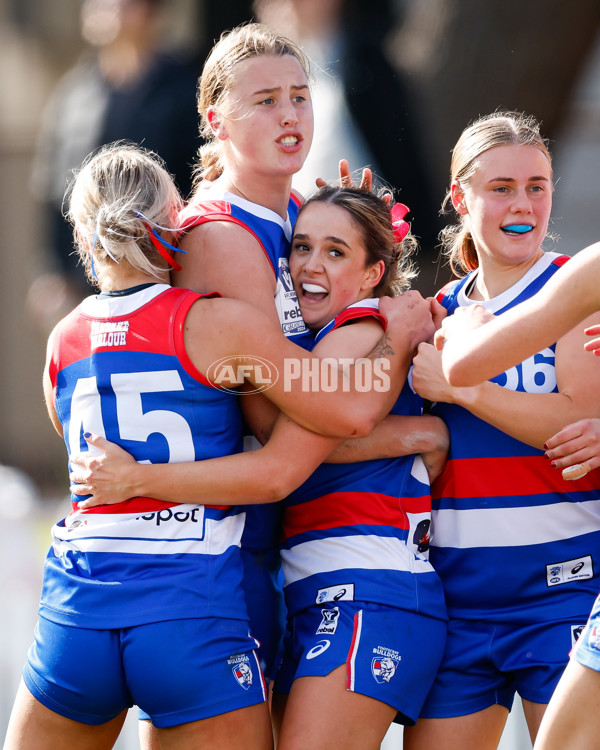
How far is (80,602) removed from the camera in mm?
1948

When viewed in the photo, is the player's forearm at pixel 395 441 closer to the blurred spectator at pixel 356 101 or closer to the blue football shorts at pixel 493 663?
the blue football shorts at pixel 493 663

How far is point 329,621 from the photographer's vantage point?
2.10m

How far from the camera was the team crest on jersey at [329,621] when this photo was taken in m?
2.08

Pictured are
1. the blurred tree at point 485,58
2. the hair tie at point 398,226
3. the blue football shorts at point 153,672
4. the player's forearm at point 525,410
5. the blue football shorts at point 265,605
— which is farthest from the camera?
the blurred tree at point 485,58

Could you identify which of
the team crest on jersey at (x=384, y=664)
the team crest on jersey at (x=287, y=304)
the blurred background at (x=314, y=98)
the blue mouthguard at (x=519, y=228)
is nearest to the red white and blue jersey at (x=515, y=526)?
the blue mouthguard at (x=519, y=228)

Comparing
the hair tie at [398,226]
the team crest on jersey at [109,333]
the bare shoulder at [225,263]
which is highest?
the hair tie at [398,226]

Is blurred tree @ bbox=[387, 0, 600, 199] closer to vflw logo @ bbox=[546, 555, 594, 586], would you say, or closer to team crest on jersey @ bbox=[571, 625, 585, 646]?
vflw logo @ bbox=[546, 555, 594, 586]

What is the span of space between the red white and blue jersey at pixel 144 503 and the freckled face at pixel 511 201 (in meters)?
0.76

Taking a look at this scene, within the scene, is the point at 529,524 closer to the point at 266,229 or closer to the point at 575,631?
the point at 575,631

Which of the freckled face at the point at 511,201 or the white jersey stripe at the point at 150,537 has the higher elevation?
the freckled face at the point at 511,201

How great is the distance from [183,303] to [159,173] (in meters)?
0.34

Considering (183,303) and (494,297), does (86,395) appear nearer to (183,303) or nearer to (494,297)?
(183,303)

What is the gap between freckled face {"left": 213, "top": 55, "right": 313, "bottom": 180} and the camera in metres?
2.31

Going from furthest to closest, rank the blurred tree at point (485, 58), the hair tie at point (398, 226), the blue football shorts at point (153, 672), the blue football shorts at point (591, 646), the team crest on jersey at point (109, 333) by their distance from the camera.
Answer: the blurred tree at point (485, 58)
the hair tie at point (398, 226)
the team crest on jersey at point (109, 333)
the blue football shorts at point (153, 672)
the blue football shorts at point (591, 646)
